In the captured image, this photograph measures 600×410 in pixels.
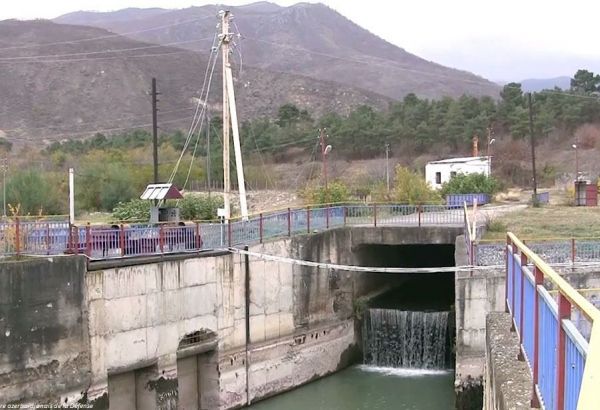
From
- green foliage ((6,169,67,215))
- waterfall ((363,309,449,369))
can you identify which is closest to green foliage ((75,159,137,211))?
green foliage ((6,169,67,215))

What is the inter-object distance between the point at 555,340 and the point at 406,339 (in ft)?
59.8

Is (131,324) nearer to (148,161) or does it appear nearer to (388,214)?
(388,214)

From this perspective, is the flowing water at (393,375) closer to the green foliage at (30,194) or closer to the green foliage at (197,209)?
the green foliage at (197,209)

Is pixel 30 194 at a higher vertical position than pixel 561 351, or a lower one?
higher

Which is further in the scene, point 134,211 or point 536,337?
point 134,211

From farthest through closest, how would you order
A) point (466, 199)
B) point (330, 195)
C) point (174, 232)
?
point (466, 199) < point (330, 195) < point (174, 232)

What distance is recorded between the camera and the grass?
25.4 meters

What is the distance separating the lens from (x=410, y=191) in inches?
1463

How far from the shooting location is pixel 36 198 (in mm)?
35500

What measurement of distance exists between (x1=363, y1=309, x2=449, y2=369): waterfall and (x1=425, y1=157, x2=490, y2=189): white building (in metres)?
30.3

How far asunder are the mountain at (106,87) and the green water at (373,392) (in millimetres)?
90893

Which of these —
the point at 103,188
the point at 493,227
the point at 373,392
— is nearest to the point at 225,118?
the point at 373,392

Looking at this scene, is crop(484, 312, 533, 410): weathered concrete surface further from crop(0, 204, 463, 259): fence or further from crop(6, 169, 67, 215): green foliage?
crop(6, 169, 67, 215): green foliage

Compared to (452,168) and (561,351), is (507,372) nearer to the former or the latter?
(561,351)
